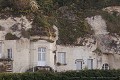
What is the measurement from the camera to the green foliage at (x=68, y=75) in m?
49.0

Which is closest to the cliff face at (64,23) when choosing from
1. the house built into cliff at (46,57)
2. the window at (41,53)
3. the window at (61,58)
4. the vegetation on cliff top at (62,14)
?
the vegetation on cliff top at (62,14)

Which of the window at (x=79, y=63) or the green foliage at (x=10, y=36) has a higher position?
the green foliage at (x=10, y=36)

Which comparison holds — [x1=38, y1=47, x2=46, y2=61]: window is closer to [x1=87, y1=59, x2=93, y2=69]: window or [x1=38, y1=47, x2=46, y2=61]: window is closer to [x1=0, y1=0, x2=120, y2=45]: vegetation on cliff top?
[x1=0, y1=0, x2=120, y2=45]: vegetation on cliff top

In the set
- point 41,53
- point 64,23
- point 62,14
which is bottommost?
point 41,53

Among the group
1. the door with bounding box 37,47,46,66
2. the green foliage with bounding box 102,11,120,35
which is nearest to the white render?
the door with bounding box 37,47,46,66

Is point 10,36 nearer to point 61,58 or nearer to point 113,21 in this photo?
point 61,58

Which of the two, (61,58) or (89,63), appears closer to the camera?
(61,58)

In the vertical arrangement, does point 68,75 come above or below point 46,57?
below

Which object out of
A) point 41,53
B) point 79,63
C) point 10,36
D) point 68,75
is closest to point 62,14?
point 79,63

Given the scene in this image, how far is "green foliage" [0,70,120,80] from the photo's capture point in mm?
49031

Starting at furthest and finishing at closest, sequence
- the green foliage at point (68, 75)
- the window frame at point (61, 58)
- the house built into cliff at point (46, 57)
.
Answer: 1. the window frame at point (61, 58)
2. the house built into cliff at point (46, 57)
3. the green foliage at point (68, 75)

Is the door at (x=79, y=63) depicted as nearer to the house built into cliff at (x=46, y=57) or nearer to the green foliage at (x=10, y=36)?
the house built into cliff at (x=46, y=57)

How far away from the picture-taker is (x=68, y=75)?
5053 centimetres

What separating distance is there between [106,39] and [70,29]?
4849 mm
